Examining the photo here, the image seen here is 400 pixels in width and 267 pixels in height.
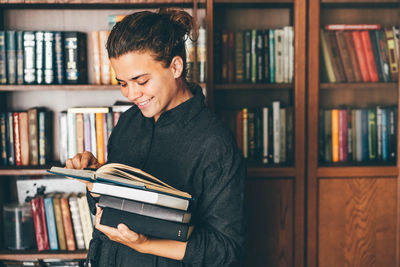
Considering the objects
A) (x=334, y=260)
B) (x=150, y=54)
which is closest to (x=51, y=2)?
(x=150, y=54)

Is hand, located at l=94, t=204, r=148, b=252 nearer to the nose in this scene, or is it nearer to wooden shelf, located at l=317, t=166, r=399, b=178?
the nose

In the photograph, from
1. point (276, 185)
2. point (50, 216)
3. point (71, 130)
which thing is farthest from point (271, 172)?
point (50, 216)

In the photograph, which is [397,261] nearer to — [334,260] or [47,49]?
[334,260]

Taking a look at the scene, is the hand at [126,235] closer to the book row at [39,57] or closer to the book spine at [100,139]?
the book spine at [100,139]

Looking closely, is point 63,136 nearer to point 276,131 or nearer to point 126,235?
point 276,131

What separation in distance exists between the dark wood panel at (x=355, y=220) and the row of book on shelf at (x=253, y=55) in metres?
0.54

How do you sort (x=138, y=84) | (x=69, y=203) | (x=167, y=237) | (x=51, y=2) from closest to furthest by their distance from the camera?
(x=167, y=237)
(x=138, y=84)
(x=51, y=2)
(x=69, y=203)

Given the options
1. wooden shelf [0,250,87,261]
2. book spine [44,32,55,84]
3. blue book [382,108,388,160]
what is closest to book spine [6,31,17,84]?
book spine [44,32,55,84]

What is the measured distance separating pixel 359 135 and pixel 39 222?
4.89 ft

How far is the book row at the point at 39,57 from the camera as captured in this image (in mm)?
1939

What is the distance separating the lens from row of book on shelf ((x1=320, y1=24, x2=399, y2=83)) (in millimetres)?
1946

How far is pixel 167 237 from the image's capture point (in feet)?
3.30

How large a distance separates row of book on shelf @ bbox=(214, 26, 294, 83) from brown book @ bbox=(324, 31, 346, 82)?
0.56 ft

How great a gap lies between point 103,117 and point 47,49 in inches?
14.9
